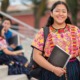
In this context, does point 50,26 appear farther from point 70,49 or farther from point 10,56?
point 10,56

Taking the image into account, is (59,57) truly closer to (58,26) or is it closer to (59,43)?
(59,43)

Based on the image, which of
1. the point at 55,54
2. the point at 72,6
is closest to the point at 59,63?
the point at 55,54

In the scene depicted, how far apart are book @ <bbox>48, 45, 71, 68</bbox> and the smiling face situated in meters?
0.28

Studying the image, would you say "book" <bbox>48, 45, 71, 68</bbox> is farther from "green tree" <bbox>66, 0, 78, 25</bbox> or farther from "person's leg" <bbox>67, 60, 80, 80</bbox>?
"green tree" <bbox>66, 0, 78, 25</bbox>

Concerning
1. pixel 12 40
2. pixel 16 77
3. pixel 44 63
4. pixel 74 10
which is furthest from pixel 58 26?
pixel 74 10

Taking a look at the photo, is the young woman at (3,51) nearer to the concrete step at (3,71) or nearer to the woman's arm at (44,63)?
the concrete step at (3,71)

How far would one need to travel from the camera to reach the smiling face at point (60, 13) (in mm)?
2895

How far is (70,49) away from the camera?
2822 millimetres

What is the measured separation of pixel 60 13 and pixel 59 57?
0.41 m

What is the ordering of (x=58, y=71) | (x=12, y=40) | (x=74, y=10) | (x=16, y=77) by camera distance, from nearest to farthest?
(x=58, y=71), (x=16, y=77), (x=12, y=40), (x=74, y=10)

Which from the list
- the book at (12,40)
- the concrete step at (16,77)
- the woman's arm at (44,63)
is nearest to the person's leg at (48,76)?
the woman's arm at (44,63)

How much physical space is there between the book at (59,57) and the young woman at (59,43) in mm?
45

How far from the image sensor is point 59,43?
111 inches

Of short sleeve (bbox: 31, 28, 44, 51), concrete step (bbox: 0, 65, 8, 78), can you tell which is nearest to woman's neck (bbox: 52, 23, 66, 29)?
short sleeve (bbox: 31, 28, 44, 51)
